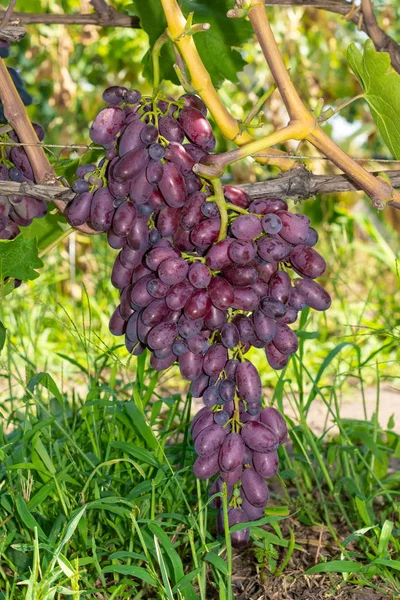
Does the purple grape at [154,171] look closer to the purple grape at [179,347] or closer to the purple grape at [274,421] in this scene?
the purple grape at [179,347]

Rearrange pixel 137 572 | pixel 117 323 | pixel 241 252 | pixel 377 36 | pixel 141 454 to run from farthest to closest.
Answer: pixel 377 36 < pixel 141 454 < pixel 117 323 < pixel 137 572 < pixel 241 252

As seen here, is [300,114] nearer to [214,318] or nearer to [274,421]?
[214,318]

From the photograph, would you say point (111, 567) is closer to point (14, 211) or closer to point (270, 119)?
point (14, 211)

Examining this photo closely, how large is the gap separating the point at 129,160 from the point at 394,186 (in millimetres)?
404

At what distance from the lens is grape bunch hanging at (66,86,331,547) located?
37.9 inches

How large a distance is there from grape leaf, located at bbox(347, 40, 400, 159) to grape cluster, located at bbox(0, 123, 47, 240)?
0.53 m

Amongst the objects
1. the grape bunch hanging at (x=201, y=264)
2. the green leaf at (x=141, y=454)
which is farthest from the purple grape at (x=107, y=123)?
the green leaf at (x=141, y=454)

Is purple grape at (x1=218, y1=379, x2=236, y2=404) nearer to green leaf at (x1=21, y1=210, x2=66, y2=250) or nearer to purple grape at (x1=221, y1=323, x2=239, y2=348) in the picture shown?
purple grape at (x1=221, y1=323, x2=239, y2=348)

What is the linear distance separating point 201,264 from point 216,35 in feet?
2.29

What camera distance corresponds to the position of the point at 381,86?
1038 mm

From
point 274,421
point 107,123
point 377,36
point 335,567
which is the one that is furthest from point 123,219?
point 377,36

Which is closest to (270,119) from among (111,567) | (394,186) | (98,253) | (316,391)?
(98,253)

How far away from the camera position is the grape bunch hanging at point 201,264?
96cm

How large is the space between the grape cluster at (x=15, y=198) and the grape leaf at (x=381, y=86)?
530 millimetres
